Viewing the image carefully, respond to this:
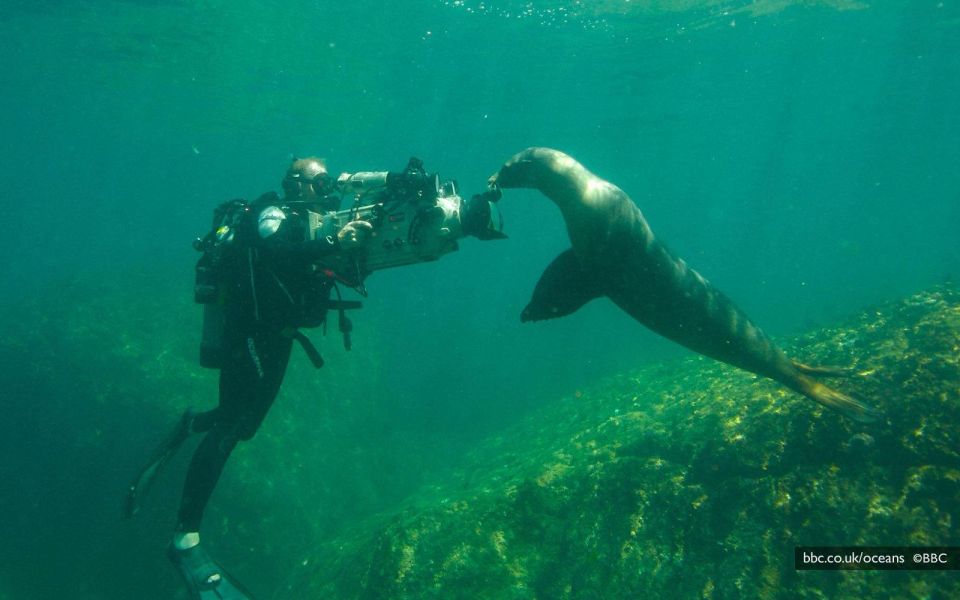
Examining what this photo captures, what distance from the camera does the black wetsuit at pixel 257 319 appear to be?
14.1 ft

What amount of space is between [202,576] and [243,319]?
217 centimetres

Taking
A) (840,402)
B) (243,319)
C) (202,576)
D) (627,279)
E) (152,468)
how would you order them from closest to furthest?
1. (627,279)
2. (202,576)
3. (840,402)
4. (243,319)
5. (152,468)

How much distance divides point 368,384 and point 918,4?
3063cm

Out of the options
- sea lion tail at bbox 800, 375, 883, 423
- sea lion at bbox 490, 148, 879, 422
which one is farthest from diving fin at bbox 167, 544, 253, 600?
sea lion tail at bbox 800, 375, 883, 423

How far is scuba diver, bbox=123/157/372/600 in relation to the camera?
4.22m

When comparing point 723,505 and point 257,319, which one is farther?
point 723,505

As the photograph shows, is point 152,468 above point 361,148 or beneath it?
beneath

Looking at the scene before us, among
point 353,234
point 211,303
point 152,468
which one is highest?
point 353,234

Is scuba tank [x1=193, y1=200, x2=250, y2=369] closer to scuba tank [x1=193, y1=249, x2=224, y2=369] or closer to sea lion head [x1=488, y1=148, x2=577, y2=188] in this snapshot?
scuba tank [x1=193, y1=249, x2=224, y2=369]

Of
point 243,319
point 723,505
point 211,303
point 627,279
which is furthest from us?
point 723,505

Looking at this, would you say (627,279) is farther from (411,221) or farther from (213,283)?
(213,283)

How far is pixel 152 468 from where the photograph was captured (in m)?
5.06

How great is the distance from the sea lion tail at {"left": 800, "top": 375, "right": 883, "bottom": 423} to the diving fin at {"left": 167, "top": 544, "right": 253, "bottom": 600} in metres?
5.29

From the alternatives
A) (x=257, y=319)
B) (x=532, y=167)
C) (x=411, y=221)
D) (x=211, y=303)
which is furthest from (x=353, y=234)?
(x=211, y=303)
